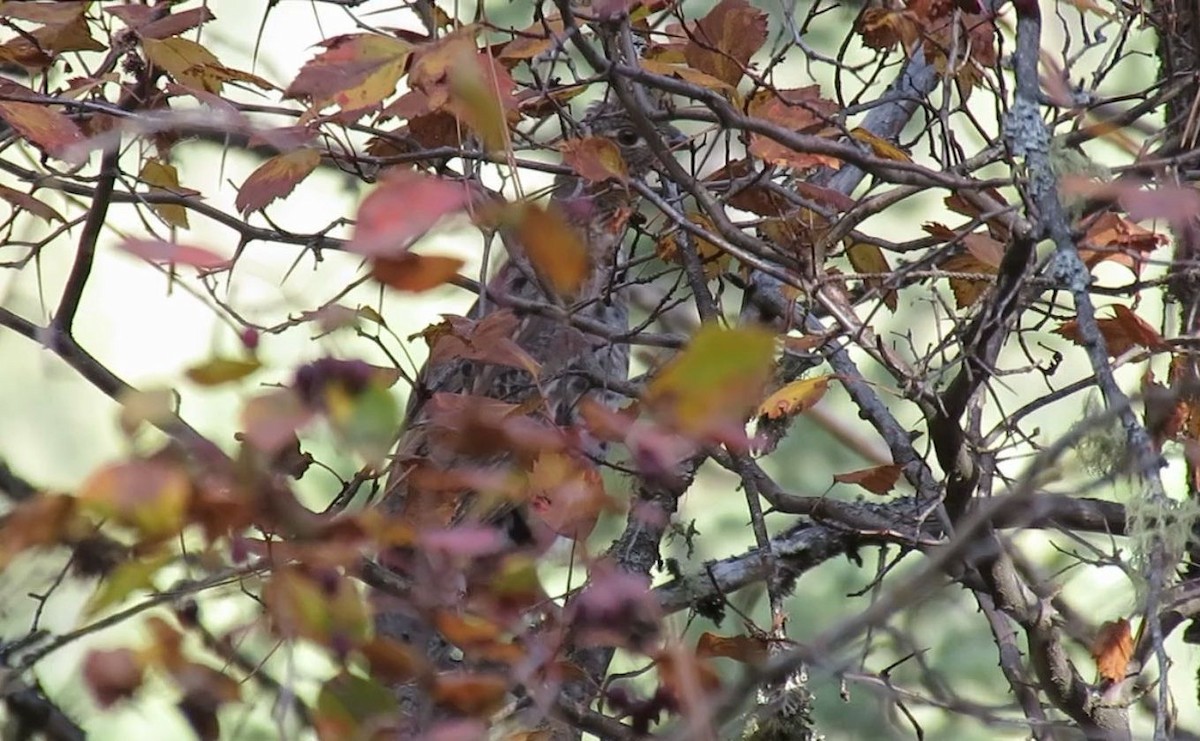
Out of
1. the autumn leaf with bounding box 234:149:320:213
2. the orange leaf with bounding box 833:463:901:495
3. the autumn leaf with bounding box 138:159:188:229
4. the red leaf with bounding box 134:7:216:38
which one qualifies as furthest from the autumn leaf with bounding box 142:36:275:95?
the orange leaf with bounding box 833:463:901:495

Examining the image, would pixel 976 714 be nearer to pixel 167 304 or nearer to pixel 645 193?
pixel 645 193

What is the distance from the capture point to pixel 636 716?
1611 mm

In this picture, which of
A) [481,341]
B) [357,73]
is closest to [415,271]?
[357,73]

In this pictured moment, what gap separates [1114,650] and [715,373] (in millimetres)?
1600

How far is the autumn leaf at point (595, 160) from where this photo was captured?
207 centimetres

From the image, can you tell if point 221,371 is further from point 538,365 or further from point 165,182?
point 165,182

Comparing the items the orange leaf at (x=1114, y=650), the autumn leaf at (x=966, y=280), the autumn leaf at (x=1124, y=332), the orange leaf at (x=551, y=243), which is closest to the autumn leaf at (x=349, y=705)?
the orange leaf at (x=551, y=243)

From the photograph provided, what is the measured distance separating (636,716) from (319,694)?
1.57 ft

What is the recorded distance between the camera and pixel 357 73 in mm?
1832

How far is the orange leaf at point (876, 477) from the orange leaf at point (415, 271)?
1296mm

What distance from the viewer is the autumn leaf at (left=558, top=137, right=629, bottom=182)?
2.07 meters

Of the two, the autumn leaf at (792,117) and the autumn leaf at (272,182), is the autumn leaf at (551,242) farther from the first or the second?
the autumn leaf at (272,182)

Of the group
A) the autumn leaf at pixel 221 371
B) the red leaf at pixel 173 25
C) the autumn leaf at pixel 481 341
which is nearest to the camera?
the autumn leaf at pixel 221 371

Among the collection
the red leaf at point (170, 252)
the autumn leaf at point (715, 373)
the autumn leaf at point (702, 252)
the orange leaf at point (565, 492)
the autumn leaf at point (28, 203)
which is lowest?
the autumn leaf at point (715, 373)
